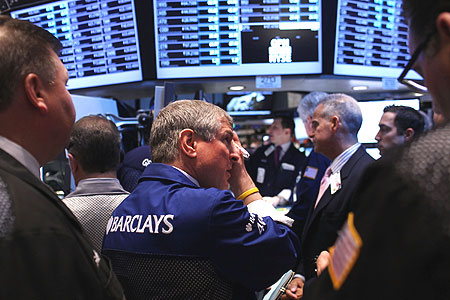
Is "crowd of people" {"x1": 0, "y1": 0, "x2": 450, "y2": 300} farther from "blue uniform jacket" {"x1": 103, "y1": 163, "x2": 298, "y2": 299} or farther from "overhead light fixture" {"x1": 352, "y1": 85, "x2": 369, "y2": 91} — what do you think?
"overhead light fixture" {"x1": 352, "y1": 85, "x2": 369, "y2": 91}

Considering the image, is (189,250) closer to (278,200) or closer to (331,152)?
(331,152)

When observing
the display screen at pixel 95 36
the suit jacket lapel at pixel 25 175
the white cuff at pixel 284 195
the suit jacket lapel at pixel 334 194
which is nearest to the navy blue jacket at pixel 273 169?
the white cuff at pixel 284 195

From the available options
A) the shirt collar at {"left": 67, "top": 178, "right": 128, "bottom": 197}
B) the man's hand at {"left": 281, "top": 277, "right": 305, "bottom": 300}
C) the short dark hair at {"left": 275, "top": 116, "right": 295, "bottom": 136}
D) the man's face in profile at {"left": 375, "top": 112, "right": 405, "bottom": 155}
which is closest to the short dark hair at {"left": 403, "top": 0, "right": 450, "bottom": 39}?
the shirt collar at {"left": 67, "top": 178, "right": 128, "bottom": 197}

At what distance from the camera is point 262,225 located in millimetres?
1355

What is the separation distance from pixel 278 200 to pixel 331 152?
1.52 m

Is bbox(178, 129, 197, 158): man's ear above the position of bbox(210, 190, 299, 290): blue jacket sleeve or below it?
above

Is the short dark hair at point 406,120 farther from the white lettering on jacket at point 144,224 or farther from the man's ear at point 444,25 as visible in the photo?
the man's ear at point 444,25

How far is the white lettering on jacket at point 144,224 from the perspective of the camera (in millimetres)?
1254

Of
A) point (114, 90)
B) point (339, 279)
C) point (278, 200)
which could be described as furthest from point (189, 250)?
point (278, 200)

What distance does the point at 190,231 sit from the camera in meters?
1.22

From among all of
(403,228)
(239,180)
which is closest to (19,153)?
(403,228)

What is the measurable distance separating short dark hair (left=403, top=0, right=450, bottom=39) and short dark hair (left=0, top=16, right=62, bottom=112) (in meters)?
0.79

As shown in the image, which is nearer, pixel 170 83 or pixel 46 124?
pixel 46 124

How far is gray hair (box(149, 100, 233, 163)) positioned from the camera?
150 cm
